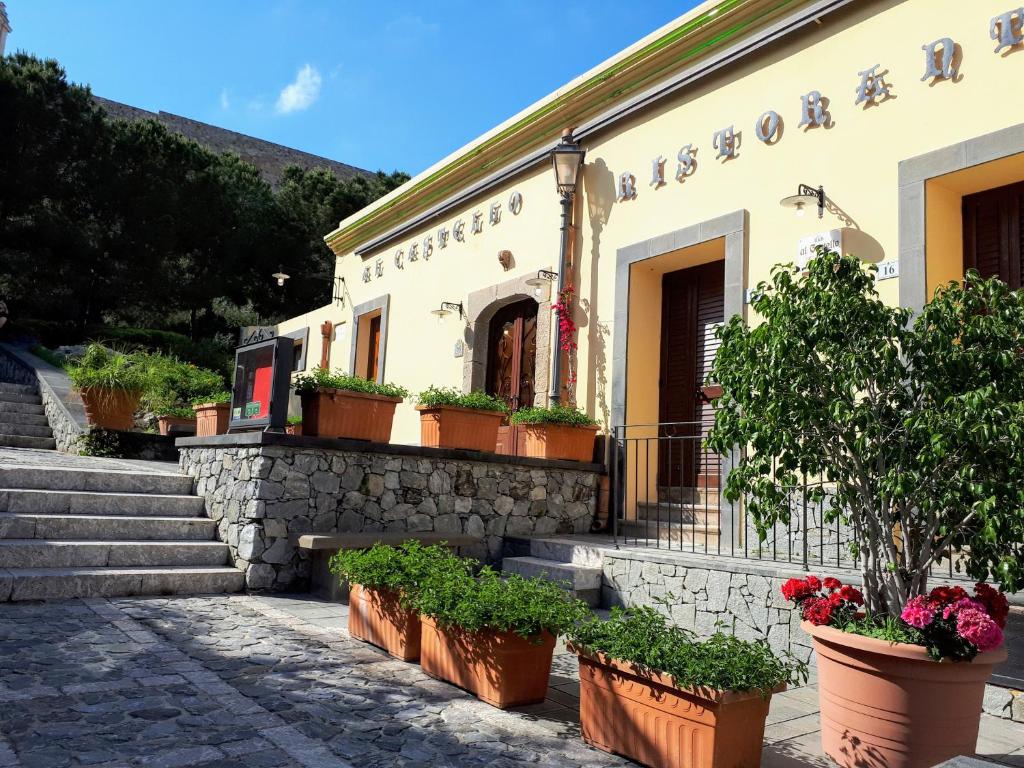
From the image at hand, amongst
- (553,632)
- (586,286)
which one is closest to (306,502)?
(553,632)

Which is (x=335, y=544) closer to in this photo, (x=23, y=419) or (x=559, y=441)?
(x=559, y=441)

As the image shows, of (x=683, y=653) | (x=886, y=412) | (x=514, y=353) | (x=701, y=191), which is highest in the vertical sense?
(x=701, y=191)

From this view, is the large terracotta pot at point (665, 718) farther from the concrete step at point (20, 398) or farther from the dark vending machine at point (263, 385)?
the concrete step at point (20, 398)

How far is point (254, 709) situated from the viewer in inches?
123

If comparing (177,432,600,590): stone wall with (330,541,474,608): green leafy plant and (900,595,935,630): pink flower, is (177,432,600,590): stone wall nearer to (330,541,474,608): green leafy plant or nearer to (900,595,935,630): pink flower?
(330,541,474,608): green leafy plant

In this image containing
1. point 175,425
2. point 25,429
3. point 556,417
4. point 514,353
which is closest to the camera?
point 556,417

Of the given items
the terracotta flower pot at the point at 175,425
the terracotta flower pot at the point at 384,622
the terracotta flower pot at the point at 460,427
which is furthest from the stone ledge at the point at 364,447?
the terracotta flower pot at the point at 175,425

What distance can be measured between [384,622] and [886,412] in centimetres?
279

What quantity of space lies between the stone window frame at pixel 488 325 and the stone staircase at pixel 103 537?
351 centimetres

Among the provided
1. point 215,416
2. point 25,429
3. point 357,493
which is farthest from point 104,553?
point 25,429

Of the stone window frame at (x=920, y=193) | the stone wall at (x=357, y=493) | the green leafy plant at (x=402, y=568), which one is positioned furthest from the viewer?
the stone wall at (x=357, y=493)

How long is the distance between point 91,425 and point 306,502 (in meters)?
4.78

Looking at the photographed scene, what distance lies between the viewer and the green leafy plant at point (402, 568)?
399 cm

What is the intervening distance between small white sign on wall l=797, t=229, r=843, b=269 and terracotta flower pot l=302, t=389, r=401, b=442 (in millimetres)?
Result: 3451
